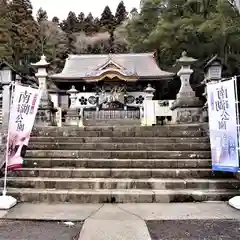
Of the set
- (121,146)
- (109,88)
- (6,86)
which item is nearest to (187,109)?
(121,146)

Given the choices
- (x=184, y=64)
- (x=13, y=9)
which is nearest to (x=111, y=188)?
(x=184, y=64)

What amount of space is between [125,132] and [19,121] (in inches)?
127

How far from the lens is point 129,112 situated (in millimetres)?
21453

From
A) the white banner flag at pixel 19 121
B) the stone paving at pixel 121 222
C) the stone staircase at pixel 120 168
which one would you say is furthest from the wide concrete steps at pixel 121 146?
the stone paving at pixel 121 222

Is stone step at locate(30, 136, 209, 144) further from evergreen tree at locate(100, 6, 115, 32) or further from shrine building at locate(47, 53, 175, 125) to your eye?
evergreen tree at locate(100, 6, 115, 32)

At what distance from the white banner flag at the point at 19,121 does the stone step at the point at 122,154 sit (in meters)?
1.22

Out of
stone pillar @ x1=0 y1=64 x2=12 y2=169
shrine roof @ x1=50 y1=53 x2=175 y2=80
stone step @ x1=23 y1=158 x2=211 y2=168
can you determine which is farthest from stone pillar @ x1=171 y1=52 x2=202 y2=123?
shrine roof @ x1=50 y1=53 x2=175 y2=80

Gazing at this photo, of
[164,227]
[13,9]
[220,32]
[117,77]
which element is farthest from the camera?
[13,9]

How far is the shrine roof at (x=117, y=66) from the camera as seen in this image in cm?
2192

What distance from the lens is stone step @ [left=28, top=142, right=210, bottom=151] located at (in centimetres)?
699

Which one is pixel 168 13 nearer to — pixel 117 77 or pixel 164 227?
pixel 117 77

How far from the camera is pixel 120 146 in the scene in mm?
7090

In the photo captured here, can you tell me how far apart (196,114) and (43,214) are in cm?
671

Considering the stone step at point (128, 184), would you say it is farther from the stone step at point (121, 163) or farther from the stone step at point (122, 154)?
the stone step at point (122, 154)
